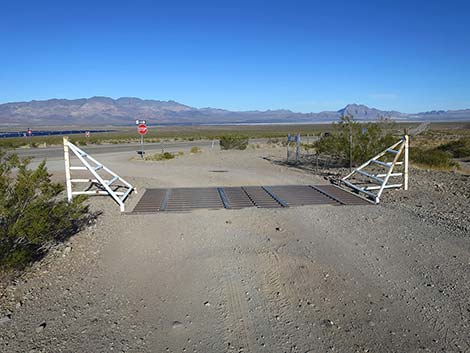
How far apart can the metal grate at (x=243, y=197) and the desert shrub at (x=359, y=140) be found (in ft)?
17.3

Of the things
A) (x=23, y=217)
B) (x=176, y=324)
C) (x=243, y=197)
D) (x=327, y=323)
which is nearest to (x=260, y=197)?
(x=243, y=197)

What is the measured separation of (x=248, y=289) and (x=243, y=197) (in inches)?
245

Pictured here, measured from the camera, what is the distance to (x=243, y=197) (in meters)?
11.5

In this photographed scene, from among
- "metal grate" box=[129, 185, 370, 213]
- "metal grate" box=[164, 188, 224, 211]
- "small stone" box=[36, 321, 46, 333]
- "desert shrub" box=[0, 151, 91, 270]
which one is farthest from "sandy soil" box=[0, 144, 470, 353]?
"metal grate" box=[129, 185, 370, 213]

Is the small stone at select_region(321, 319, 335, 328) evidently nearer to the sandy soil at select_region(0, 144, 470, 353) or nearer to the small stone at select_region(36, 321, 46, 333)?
the sandy soil at select_region(0, 144, 470, 353)

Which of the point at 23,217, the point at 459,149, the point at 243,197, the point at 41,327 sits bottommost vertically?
the point at 459,149

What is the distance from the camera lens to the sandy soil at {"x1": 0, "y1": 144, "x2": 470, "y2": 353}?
421 centimetres

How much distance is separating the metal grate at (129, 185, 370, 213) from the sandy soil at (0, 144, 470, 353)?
5.20ft

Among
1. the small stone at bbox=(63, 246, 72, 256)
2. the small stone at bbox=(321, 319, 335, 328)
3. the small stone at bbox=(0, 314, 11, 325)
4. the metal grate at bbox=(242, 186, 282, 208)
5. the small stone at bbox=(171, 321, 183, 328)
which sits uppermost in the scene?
the small stone at bbox=(63, 246, 72, 256)

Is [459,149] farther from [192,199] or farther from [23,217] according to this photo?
[23,217]

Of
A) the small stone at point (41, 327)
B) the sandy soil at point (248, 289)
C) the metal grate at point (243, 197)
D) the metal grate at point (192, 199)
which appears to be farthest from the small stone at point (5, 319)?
the metal grate at point (192, 199)

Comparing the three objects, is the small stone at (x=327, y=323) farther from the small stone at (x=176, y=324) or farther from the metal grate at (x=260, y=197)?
the metal grate at (x=260, y=197)

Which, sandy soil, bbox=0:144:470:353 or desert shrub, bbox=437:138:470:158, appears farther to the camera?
desert shrub, bbox=437:138:470:158

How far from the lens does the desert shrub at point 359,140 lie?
58.5 ft
